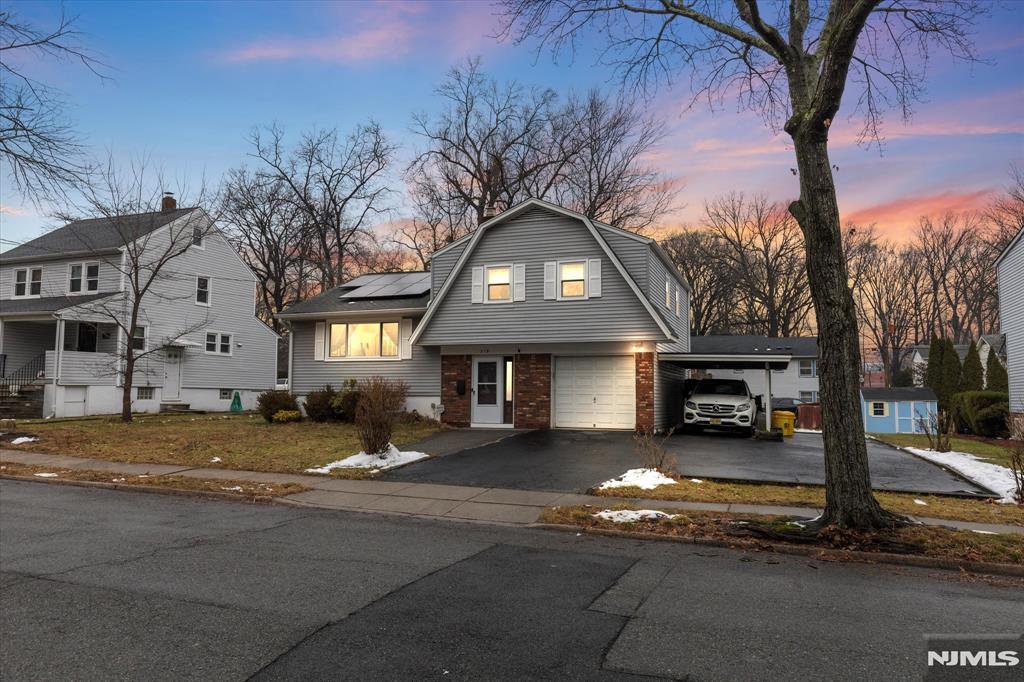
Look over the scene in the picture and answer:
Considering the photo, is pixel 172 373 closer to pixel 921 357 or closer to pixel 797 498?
pixel 797 498

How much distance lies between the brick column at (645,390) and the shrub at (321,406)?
9946 mm

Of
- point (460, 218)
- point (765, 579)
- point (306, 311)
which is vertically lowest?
point (765, 579)

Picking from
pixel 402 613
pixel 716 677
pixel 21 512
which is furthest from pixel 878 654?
pixel 21 512

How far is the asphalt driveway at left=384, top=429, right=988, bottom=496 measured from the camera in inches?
459

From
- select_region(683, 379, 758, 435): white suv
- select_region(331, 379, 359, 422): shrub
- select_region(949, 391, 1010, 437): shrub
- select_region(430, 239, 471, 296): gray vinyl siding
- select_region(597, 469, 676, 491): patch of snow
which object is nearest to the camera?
select_region(597, 469, 676, 491): patch of snow

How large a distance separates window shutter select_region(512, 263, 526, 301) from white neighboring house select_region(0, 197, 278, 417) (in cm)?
1210

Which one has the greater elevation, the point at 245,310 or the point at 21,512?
the point at 245,310

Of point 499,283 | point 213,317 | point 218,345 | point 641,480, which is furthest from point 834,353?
point 218,345

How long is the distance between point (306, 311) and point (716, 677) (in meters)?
22.2

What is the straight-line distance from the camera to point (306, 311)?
78.6ft

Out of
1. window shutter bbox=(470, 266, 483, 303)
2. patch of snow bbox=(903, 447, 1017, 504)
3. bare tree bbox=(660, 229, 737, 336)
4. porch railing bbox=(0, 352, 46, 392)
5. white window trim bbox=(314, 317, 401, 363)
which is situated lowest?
patch of snow bbox=(903, 447, 1017, 504)

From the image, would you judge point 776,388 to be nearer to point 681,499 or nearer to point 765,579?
point 681,499

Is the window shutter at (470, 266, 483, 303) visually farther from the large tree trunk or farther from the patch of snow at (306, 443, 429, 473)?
the large tree trunk

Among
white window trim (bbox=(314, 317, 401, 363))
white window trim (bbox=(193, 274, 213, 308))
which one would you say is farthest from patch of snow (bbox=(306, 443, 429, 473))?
white window trim (bbox=(193, 274, 213, 308))
